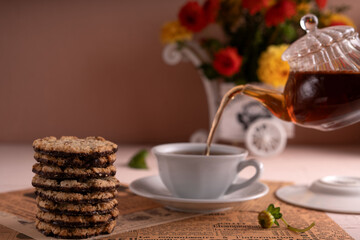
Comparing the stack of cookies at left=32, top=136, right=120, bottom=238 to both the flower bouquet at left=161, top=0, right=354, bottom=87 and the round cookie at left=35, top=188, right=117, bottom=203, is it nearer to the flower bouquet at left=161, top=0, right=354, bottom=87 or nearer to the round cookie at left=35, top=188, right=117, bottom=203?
the round cookie at left=35, top=188, right=117, bottom=203

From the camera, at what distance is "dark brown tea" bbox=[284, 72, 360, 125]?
0.90 m

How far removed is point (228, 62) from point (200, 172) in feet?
2.70

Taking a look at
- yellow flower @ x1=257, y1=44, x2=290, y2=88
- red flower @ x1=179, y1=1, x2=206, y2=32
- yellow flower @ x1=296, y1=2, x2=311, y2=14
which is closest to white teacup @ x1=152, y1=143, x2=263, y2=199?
yellow flower @ x1=257, y1=44, x2=290, y2=88

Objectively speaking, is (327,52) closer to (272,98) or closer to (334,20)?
(272,98)

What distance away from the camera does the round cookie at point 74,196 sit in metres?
0.70

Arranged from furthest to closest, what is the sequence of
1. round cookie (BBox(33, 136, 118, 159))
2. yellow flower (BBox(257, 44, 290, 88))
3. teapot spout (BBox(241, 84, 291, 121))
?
1. yellow flower (BBox(257, 44, 290, 88))
2. teapot spout (BBox(241, 84, 291, 121))
3. round cookie (BBox(33, 136, 118, 159))

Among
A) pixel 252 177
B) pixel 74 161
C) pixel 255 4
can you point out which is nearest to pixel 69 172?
pixel 74 161

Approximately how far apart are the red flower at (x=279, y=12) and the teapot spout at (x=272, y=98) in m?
0.69

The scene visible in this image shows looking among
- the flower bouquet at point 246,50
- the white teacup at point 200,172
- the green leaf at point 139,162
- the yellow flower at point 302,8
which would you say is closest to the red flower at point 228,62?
the flower bouquet at point 246,50

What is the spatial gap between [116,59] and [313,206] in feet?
4.07

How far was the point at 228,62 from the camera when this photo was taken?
5.39 feet

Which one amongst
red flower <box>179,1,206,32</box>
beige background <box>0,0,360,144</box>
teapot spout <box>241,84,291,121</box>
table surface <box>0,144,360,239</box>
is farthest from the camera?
beige background <box>0,0,360,144</box>

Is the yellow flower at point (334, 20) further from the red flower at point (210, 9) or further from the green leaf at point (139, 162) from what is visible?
the green leaf at point (139, 162)

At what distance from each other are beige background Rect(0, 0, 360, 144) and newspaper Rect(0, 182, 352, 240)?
3.40 ft
